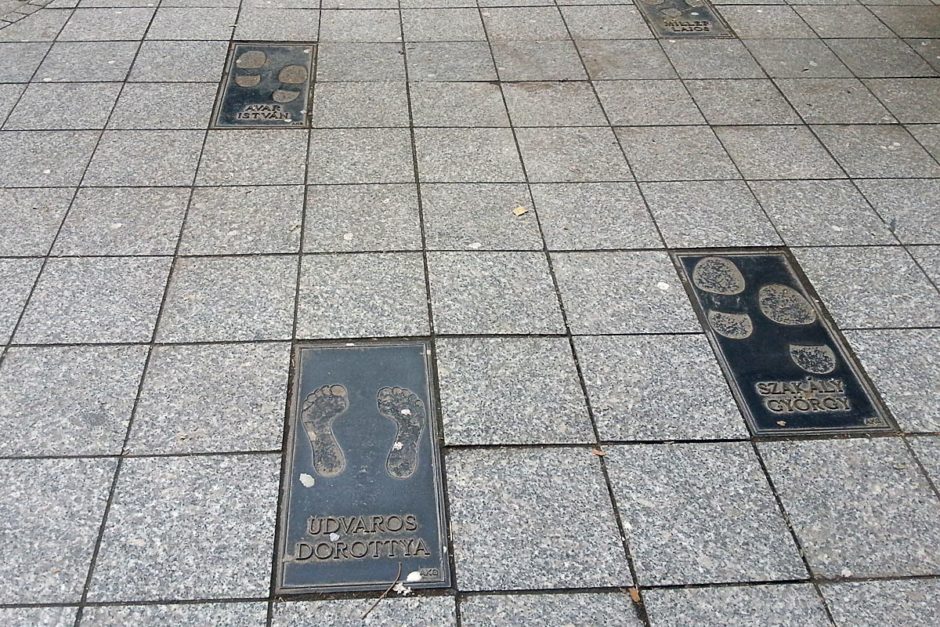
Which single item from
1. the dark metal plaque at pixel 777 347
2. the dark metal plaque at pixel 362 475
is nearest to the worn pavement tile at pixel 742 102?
the dark metal plaque at pixel 777 347

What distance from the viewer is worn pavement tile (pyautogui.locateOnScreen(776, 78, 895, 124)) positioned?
17.2 ft

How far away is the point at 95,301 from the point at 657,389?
2571mm

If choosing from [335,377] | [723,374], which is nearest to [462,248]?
[335,377]

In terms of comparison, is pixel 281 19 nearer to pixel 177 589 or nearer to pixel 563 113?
pixel 563 113

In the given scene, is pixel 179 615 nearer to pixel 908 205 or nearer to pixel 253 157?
pixel 253 157

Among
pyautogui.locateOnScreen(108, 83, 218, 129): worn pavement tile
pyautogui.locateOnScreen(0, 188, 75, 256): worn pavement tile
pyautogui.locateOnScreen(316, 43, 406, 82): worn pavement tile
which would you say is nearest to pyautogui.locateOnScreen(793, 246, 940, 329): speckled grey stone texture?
pyautogui.locateOnScreen(316, 43, 406, 82): worn pavement tile

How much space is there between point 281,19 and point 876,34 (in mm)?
4725

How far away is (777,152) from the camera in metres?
4.89

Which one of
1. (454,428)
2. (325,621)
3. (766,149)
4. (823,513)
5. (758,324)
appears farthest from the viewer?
(766,149)

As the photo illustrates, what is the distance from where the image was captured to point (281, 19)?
20.4 ft

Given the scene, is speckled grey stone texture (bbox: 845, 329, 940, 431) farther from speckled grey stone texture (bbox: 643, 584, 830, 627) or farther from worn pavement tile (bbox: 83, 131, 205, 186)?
worn pavement tile (bbox: 83, 131, 205, 186)

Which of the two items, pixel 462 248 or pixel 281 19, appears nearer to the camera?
pixel 462 248

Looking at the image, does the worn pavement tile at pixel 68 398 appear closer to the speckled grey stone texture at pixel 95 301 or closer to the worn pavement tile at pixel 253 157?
the speckled grey stone texture at pixel 95 301

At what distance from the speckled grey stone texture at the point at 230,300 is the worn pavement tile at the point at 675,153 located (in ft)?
7.22
